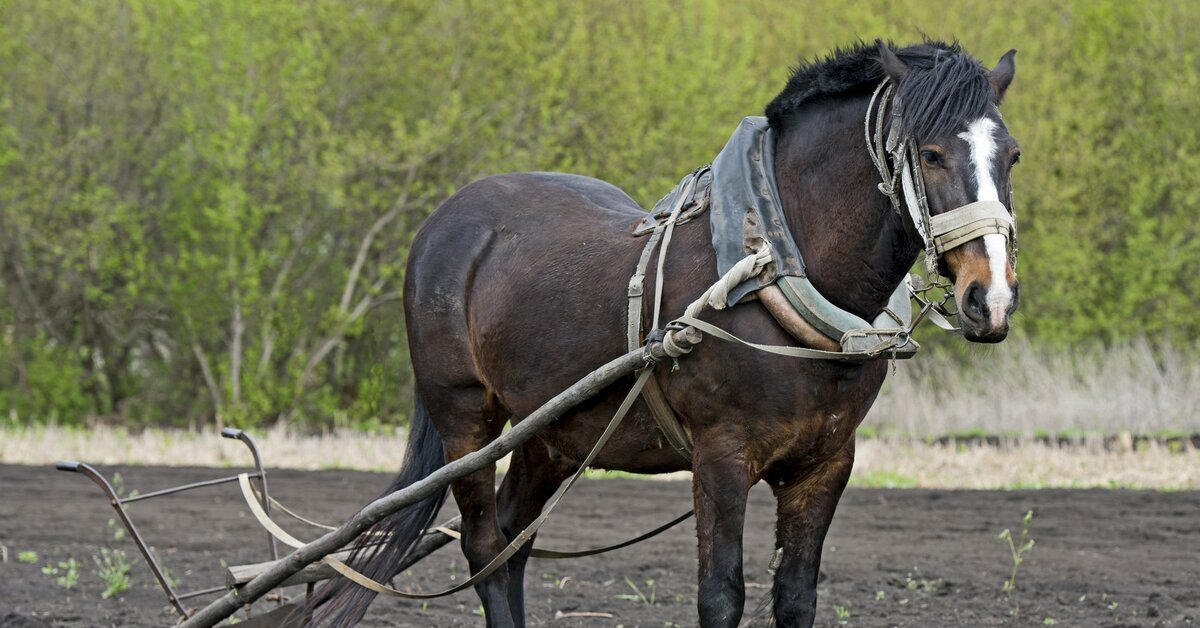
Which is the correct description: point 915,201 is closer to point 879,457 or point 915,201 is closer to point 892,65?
point 892,65

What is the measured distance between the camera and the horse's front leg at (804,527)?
407 centimetres

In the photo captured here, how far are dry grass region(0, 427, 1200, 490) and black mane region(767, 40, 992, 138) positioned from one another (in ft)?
26.1

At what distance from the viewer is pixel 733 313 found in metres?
3.85

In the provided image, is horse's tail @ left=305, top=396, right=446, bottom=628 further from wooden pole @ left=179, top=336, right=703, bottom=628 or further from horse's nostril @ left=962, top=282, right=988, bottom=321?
horse's nostril @ left=962, top=282, right=988, bottom=321

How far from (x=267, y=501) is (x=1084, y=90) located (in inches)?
685

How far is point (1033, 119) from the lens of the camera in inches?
786

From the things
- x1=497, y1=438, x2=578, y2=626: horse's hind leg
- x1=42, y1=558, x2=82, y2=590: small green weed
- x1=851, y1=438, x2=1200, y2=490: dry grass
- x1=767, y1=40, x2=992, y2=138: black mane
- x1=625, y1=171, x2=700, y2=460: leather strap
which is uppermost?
x1=767, y1=40, x2=992, y2=138: black mane

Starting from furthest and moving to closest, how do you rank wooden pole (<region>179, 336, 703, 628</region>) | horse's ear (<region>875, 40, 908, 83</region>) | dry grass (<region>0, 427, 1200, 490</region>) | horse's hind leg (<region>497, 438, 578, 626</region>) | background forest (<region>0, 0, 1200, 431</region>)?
background forest (<region>0, 0, 1200, 431</region>)
dry grass (<region>0, 427, 1200, 490</region>)
horse's hind leg (<region>497, 438, 578, 626</region>)
wooden pole (<region>179, 336, 703, 628</region>)
horse's ear (<region>875, 40, 908, 83</region>)

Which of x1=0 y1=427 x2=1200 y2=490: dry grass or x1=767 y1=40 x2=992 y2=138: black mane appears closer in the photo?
x1=767 y1=40 x2=992 y2=138: black mane

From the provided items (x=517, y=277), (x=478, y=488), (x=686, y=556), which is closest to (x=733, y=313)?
(x=517, y=277)

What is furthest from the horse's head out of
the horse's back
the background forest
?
the background forest

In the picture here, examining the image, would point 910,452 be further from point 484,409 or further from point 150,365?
point 150,365

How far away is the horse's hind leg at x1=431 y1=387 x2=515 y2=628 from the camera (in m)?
5.07

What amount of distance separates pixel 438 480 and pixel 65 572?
4.23 meters
